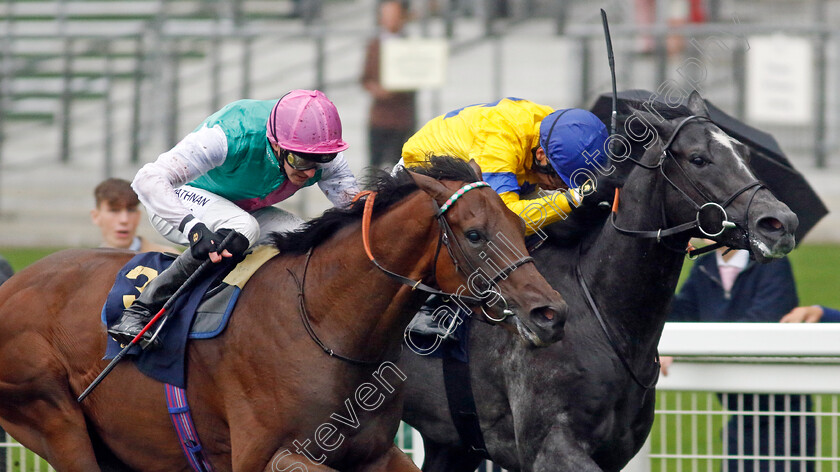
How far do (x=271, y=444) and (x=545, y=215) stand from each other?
1282mm

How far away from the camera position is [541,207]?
396 cm

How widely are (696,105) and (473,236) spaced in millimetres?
1124

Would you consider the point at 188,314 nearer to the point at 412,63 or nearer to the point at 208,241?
the point at 208,241

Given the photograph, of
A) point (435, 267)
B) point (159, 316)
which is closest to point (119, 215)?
point (159, 316)

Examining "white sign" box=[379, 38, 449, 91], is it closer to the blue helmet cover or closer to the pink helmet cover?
the blue helmet cover

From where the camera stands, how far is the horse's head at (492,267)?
310 centimetres

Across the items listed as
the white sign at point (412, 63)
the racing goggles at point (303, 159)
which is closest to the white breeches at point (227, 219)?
the racing goggles at point (303, 159)

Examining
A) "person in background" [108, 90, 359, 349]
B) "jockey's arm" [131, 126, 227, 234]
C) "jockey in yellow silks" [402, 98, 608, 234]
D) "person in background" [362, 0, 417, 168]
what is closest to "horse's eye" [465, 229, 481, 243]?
"person in background" [108, 90, 359, 349]

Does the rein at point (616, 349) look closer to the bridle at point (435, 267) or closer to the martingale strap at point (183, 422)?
the bridle at point (435, 267)

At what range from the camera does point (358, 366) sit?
11.3ft

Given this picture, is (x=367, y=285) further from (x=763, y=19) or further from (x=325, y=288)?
(x=763, y=19)

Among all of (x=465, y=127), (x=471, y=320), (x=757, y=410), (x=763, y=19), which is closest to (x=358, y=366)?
(x=471, y=320)

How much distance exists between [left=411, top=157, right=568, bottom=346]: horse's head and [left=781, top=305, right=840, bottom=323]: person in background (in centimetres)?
168

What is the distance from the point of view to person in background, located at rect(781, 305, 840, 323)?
447 cm
